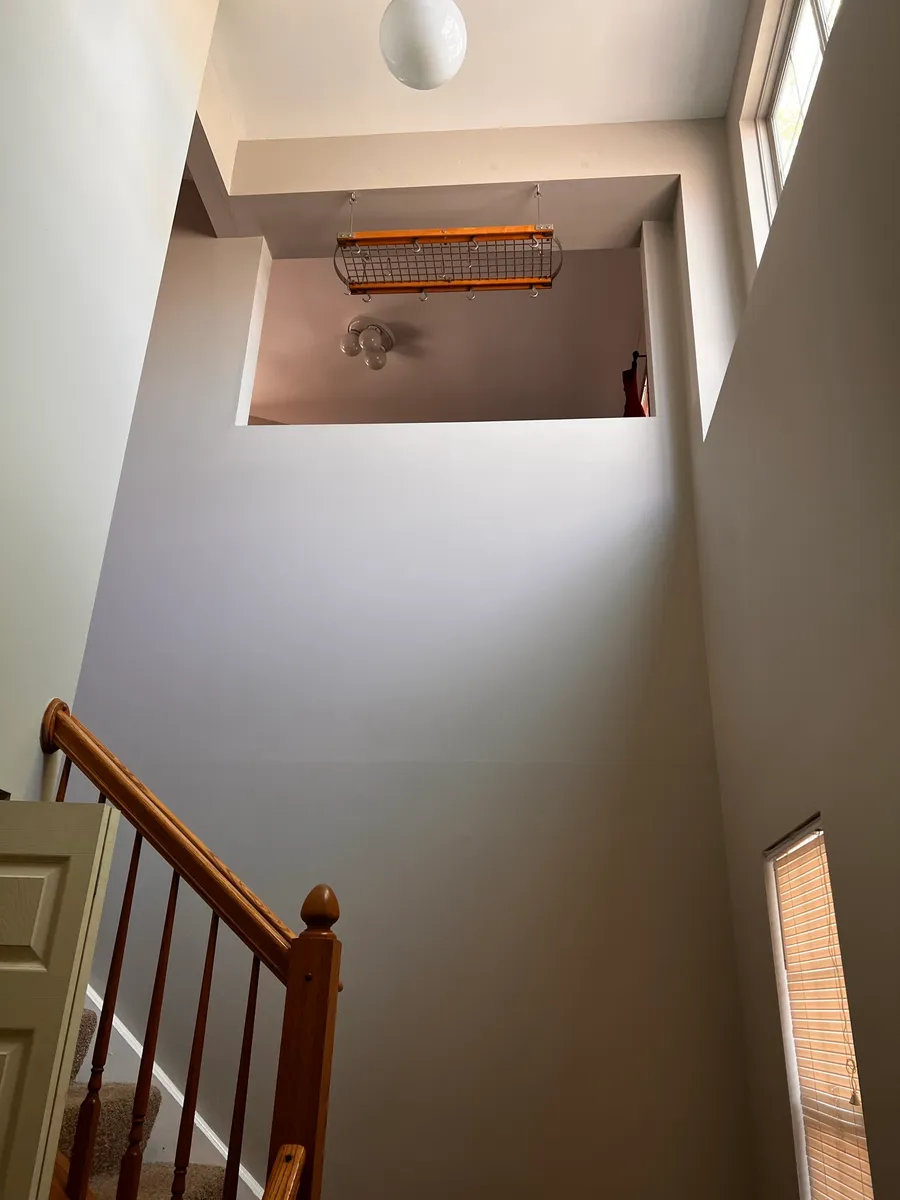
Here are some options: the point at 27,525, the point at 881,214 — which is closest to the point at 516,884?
the point at 27,525

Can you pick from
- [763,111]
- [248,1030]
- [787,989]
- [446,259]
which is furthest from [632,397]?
[248,1030]

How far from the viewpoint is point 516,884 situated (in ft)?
10.5

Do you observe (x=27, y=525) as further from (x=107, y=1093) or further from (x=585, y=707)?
(x=585, y=707)

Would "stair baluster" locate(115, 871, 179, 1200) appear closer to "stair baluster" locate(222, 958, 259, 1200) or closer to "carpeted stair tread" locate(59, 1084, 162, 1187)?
"stair baluster" locate(222, 958, 259, 1200)

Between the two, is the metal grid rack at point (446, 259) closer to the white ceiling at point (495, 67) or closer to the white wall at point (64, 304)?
the white ceiling at point (495, 67)

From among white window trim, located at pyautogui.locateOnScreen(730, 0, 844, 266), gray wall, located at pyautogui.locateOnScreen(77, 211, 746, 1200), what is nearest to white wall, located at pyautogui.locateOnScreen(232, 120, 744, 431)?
white window trim, located at pyautogui.locateOnScreen(730, 0, 844, 266)

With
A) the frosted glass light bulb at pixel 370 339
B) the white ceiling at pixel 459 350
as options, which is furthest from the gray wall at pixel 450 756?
the white ceiling at pixel 459 350

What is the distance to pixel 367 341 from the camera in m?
5.20

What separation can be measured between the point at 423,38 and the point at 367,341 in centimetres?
265

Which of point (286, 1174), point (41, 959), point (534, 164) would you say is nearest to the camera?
point (286, 1174)

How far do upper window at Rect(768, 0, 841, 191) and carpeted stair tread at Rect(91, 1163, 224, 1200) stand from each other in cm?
349

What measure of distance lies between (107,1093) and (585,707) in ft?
6.34

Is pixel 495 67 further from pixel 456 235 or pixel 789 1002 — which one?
pixel 789 1002

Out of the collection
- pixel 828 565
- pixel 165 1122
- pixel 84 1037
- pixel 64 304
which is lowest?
pixel 165 1122
